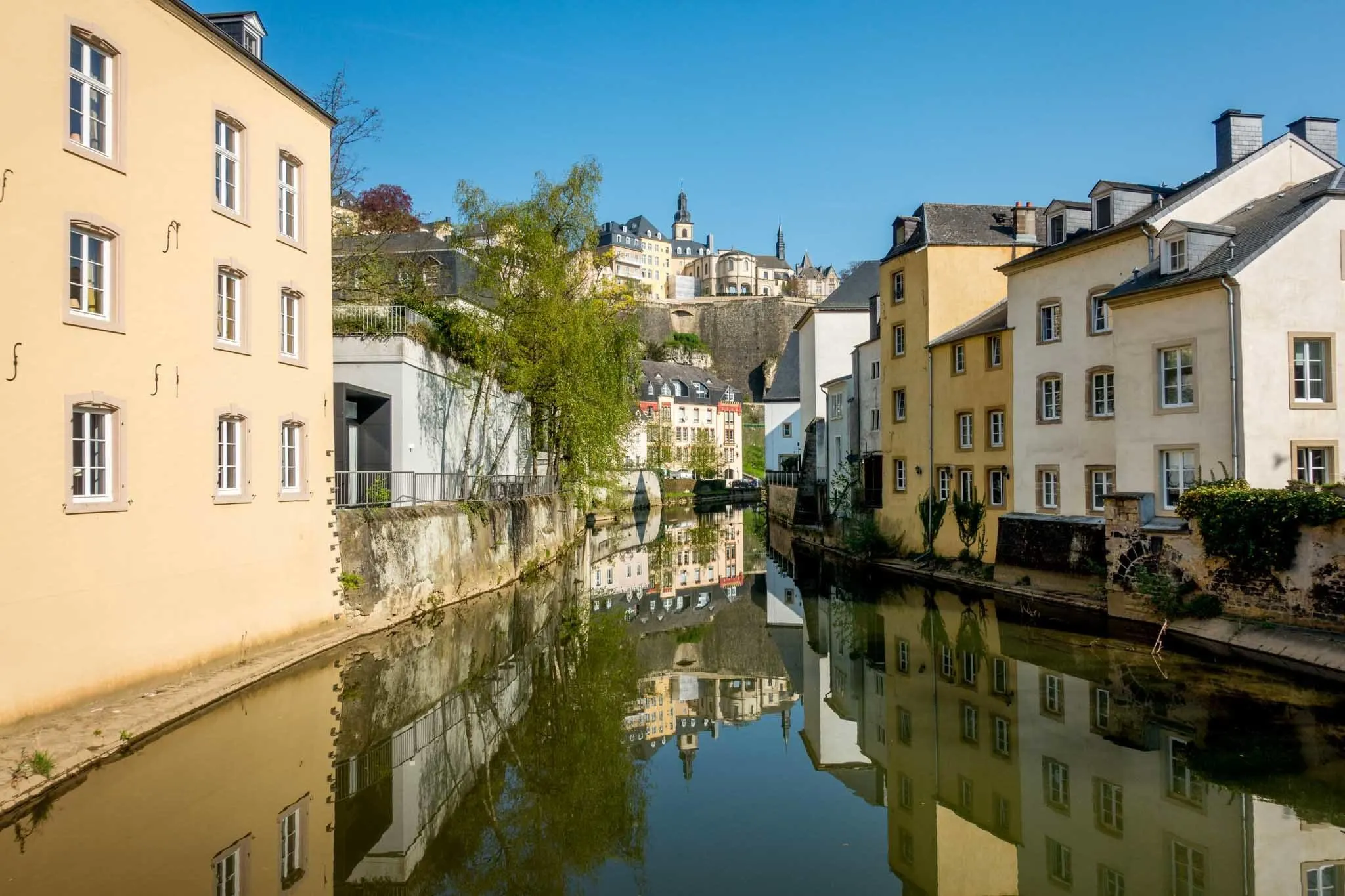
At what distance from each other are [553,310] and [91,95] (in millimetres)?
14331

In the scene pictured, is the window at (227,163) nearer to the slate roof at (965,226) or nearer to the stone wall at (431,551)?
the stone wall at (431,551)

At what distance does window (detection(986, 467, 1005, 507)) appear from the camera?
83.9ft

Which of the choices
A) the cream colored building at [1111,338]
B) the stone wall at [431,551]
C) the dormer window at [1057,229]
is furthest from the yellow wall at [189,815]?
the dormer window at [1057,229]

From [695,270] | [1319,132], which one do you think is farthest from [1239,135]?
[695,270]

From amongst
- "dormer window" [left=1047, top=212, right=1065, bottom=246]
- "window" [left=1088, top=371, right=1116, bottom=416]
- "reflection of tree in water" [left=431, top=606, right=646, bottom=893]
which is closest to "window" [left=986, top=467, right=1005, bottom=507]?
"window" [left=1088, top=371, right=1116, bottom=416]

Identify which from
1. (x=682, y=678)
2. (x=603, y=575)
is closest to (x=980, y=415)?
(x=603, y=575)

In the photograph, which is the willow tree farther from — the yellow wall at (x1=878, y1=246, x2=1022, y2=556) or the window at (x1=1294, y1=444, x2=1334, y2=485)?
the window at (x1=1294, y1=444, x2=1334, y2=485)

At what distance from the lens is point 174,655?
12281 mm

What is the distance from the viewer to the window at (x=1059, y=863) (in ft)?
26.5

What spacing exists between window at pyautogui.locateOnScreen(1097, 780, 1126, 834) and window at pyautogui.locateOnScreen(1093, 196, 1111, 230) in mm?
16822

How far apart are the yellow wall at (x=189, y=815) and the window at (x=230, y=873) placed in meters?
0.06

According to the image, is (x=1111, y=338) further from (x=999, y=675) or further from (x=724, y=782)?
(x=724, y=782)

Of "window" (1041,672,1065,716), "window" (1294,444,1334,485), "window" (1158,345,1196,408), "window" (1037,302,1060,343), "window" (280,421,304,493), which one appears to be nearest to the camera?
"window" (1041,672,1065,716)

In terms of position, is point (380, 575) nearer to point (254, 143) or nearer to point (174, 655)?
point (174, 655)
